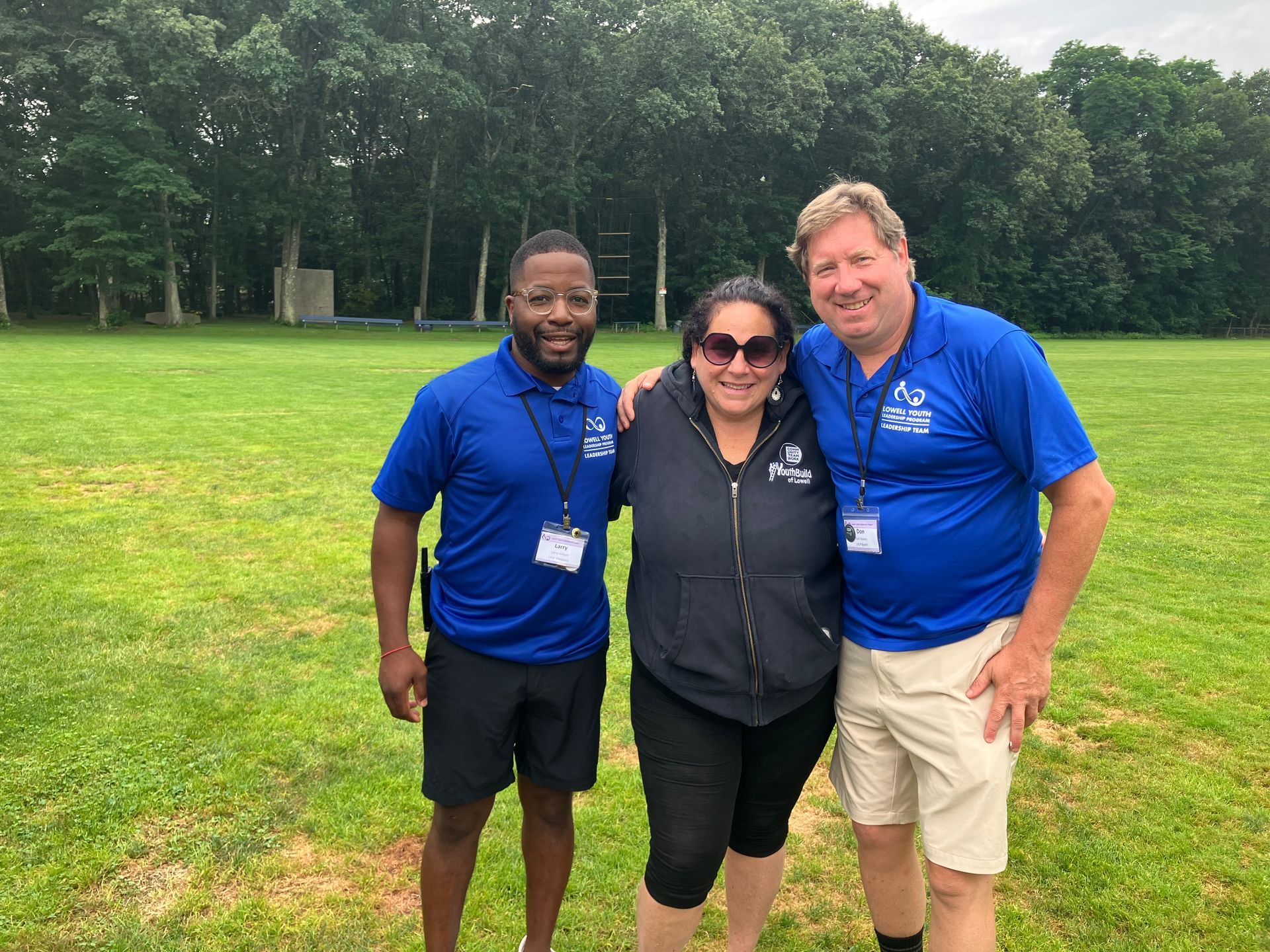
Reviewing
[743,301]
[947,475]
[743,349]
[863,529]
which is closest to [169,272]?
[743,301]

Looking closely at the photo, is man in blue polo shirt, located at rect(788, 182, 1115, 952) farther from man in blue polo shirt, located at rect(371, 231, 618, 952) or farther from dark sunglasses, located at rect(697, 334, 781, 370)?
man in blue polo shirt, located at rect(371, 231, 618, 952)

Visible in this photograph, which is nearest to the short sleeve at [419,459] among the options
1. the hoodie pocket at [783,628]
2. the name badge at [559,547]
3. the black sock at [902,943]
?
the name badge at [559,547]

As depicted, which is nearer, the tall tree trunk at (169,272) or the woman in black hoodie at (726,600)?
the woman in black hoodie at (726,600)

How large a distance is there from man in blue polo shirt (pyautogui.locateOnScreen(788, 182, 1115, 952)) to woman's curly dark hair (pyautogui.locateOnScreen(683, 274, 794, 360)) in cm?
13

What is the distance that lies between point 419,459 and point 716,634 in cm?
97

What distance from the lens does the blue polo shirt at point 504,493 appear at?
2.46 metres

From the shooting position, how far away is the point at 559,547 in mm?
2492

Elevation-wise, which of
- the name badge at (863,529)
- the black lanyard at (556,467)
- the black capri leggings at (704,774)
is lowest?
the black capri leggings at (704,774)

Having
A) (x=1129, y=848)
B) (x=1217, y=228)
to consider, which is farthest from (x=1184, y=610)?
(x=1217, y=228)

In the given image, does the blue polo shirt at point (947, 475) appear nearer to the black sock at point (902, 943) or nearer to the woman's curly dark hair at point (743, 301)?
the woman's curly dark hair at point (743, 301)

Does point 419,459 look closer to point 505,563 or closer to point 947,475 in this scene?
point 505,563

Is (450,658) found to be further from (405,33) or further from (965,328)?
(405,33)

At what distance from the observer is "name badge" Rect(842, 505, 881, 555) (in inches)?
90.4

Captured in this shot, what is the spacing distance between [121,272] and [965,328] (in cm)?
4034
